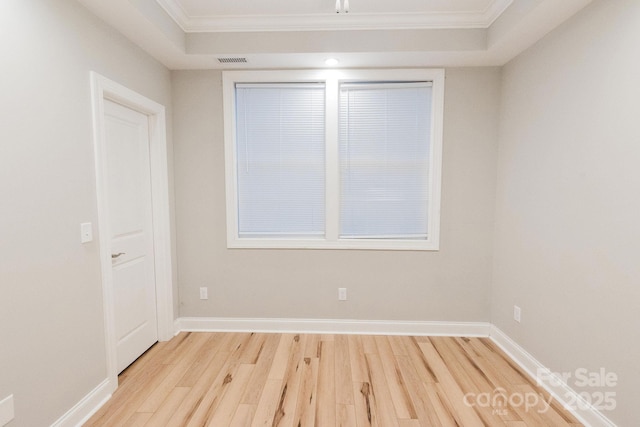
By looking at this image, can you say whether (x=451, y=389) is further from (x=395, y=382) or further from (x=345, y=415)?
(x=345, y=415)

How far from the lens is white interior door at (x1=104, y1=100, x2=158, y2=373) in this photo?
7.09ft

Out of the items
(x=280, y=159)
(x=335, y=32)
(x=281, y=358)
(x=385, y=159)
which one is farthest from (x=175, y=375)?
(x=335, y=32)

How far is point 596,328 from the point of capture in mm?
1722

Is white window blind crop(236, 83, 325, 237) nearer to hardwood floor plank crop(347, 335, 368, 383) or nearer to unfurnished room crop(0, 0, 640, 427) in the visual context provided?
unfurnished room crop(0, 0, 640, 427)

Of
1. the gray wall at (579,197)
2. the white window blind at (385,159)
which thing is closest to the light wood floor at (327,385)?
the gray wall at (579,197)

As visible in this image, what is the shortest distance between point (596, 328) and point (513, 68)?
6.79 feet

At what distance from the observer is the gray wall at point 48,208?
4.46 ft

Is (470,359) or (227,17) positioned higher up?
(227,17)

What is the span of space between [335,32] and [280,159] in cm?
118

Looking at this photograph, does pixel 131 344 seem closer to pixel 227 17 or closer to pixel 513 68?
pixel 227 17

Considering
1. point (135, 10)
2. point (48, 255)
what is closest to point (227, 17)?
point (135, 10)

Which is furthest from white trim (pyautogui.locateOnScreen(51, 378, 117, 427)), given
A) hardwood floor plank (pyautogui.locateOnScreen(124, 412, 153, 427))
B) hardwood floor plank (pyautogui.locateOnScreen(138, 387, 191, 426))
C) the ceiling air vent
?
the ceiling air vent

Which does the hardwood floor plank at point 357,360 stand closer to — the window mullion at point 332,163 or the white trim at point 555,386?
the window mullion at point 332,163

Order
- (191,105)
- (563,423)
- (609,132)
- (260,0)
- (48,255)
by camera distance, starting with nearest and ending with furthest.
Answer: (48,255), (609,132), (563,423), (260,0), (191,105)
